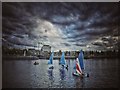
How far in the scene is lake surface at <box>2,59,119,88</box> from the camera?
3.88 meters

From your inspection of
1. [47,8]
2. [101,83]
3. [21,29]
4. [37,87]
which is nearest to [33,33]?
[21,29]

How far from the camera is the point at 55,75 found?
12.8 feet

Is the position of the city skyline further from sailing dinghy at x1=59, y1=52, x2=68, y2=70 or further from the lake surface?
the lake surface

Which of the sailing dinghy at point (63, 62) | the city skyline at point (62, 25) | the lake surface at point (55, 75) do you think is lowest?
the lake surface at point (55, 75)

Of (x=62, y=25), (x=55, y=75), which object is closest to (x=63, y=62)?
(x=55, y=75)

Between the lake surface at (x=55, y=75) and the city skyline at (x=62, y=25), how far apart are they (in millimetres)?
251

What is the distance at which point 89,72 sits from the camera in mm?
3906

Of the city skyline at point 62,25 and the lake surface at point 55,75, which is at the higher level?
the city skyline at point 62,25

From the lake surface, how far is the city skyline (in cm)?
25

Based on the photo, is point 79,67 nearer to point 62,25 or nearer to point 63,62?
point 63,62

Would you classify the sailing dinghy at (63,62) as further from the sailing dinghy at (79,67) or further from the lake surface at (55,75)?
the sailing dinghy at (79,67)

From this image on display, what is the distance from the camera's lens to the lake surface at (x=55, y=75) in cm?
388

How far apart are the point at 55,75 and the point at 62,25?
2.46 ft

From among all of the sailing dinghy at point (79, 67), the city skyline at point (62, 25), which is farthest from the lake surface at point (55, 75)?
the city skyline at point (62, 25)
